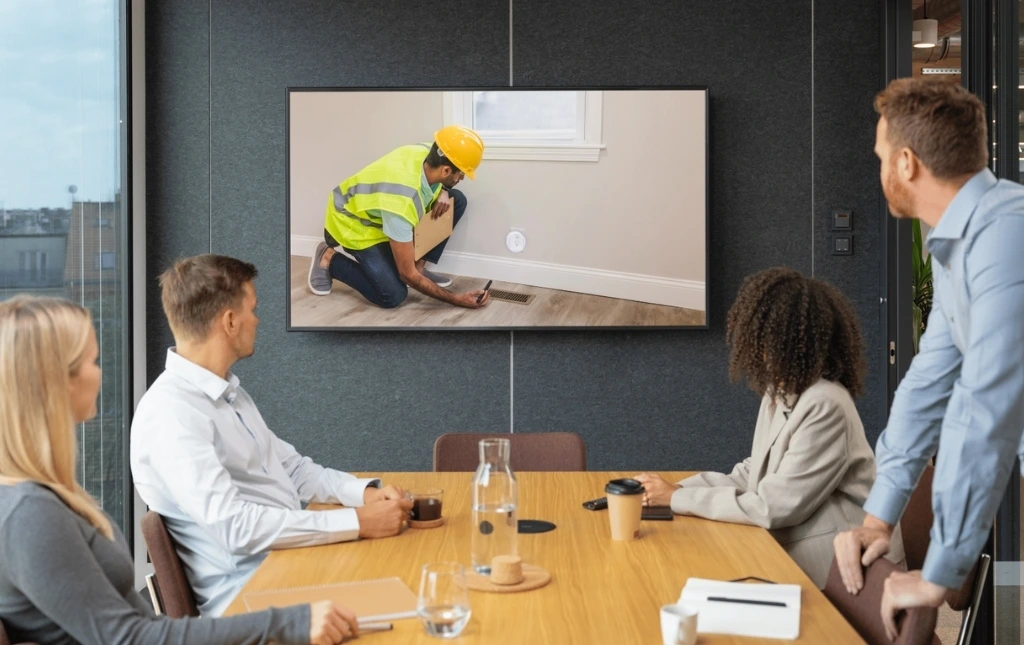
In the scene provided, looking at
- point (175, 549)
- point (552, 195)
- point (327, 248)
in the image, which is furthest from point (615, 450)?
point (175, 549)

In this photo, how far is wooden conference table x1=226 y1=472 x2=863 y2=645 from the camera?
1533 mm

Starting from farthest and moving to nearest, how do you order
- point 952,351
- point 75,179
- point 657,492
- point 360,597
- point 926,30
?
1. point 926,30
2. point 75,179
3. point 657,492
4. point 952,351
5. point 360,597

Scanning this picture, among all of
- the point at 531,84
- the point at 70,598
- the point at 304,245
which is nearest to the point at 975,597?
the point at 70,598

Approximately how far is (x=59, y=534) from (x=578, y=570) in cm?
91

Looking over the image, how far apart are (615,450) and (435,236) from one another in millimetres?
1189

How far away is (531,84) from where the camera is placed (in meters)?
4.22

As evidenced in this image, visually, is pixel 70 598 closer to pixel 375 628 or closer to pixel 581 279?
pixel 375 628

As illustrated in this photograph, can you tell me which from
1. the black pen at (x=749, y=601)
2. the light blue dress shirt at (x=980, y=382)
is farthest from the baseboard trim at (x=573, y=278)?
the black pen at (x=749, y=601)

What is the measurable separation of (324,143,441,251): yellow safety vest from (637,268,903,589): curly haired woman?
1997 mm

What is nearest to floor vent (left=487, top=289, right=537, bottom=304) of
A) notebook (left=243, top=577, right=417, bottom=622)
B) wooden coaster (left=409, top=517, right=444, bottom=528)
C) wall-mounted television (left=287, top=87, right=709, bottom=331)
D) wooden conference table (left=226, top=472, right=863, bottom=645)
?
wall-mounted television (left=287, top=87, right=709, bottom=331)

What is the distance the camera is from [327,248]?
13.7ft

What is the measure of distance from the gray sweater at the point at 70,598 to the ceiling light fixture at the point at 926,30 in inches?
183

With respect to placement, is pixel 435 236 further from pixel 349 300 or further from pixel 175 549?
pixel 175 549

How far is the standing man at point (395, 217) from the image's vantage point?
13.6 ft
